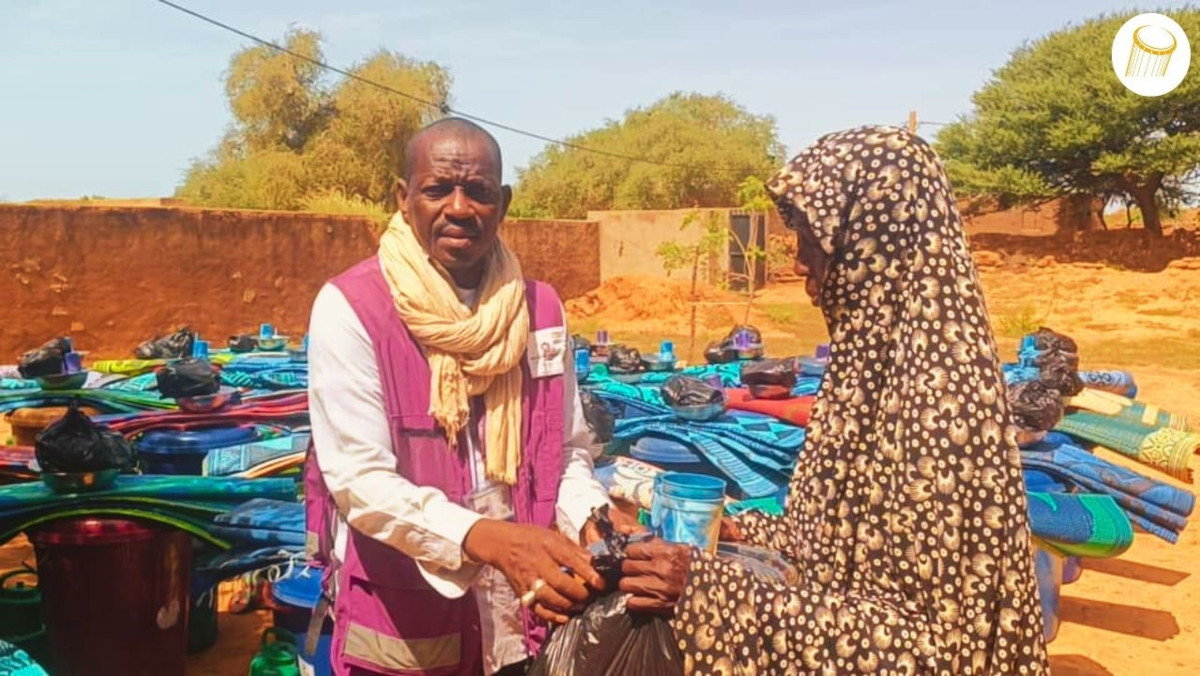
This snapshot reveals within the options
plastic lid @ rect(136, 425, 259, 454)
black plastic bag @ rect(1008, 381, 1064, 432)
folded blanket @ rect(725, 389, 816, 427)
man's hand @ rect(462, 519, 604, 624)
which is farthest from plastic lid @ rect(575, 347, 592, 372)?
man's hand @ rect(462, 519, 604, 624)

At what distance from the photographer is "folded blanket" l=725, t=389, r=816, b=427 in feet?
14.3

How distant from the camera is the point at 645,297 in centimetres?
1903

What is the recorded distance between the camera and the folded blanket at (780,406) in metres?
4.36

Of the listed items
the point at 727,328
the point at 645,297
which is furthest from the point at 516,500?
the point at 645,297

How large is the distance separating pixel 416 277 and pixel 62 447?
1917mm

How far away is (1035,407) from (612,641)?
3.03 metres

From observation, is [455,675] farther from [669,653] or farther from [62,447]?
[62,447]

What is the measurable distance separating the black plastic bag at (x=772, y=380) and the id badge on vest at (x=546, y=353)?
2855mm

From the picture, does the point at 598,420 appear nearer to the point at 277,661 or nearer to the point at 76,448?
the point at 277,661

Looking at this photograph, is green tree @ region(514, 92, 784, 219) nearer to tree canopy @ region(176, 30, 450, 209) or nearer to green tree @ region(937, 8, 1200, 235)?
tree canopy @ region(176, 30, 450, 209)

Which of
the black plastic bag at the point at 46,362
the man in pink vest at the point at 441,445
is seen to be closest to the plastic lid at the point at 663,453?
the man in pink vest at the point at 441,445

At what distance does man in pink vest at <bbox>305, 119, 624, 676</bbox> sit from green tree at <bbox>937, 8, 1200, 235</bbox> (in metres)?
21.2

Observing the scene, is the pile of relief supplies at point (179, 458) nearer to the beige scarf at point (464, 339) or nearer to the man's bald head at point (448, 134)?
the beige scarf at point (464, 339)

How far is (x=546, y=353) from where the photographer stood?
1.94 m
